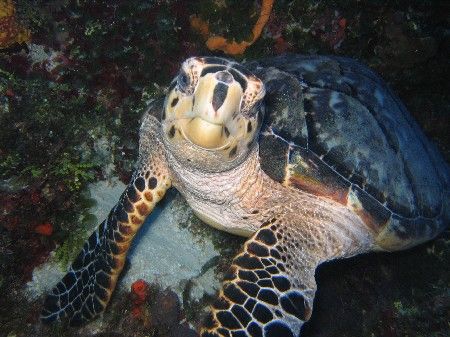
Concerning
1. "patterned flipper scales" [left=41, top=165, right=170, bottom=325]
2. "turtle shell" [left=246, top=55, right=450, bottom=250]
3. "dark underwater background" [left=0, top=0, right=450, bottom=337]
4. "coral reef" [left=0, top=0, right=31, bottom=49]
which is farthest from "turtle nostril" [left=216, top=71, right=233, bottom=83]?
"coral reef" [left=0, top=0, right=31, bottom=49]

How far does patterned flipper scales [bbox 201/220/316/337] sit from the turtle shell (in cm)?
58

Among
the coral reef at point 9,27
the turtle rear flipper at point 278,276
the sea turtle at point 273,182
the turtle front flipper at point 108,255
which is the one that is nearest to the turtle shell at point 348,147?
the sea turtle at point 273,182

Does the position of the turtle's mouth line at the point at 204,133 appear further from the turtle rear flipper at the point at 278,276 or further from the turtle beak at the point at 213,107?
the turtle rear flipper at the point at 278,276

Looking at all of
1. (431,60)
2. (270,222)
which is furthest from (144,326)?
(431,60)

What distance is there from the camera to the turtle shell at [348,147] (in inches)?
106

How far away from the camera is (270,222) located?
276cm

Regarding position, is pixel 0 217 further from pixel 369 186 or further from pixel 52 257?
pixel 369 186

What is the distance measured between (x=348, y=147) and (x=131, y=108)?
281 centimetres

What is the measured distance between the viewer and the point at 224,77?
1.88m

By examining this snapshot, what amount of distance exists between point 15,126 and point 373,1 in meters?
5.10

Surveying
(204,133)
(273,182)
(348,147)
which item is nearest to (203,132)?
(204,133)

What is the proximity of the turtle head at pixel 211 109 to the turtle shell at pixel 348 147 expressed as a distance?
0.60 meters

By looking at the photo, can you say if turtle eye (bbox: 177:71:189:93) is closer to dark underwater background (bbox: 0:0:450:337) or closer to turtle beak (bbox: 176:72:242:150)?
turtle beak (bbox: 176:72:242:150)

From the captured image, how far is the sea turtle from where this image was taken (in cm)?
206
